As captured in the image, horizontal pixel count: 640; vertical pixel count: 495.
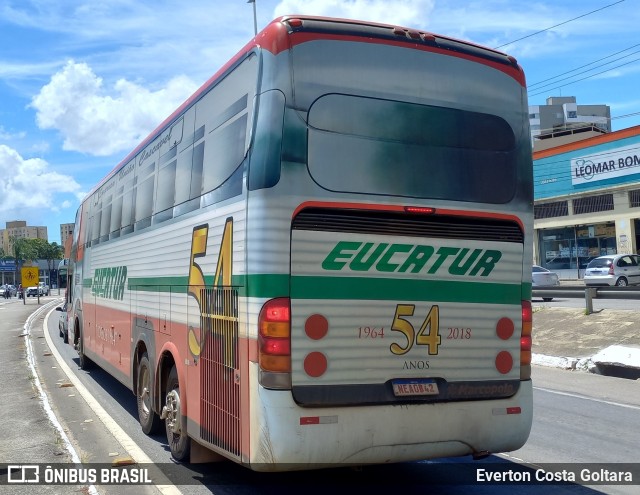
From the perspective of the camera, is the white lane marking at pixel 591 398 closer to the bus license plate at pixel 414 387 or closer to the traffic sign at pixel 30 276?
the bus license plate at pixel 414 387

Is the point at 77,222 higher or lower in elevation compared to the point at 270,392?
higher

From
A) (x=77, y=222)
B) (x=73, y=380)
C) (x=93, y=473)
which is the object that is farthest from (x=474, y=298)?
(x=77, y=222)

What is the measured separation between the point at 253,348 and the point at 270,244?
79cm

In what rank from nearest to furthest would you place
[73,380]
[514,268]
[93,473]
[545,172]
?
[514,268] < [93,473] < [73,380] < [545,172]

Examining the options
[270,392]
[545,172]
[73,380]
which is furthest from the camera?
[545,172]

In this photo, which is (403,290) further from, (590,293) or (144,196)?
(590,293)

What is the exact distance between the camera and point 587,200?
41719mm

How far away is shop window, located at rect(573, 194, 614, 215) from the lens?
4012 centimetres

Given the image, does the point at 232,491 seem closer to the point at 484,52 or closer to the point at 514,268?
the point at 514,268

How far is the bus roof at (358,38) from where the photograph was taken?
519 centimetres

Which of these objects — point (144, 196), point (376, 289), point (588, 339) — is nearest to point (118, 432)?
point (144, 196)

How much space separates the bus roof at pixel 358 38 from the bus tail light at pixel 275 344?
77.2 inches

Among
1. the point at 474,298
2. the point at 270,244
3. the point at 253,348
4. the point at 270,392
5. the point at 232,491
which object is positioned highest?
the point at 270,244

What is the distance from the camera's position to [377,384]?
17.0 feet
